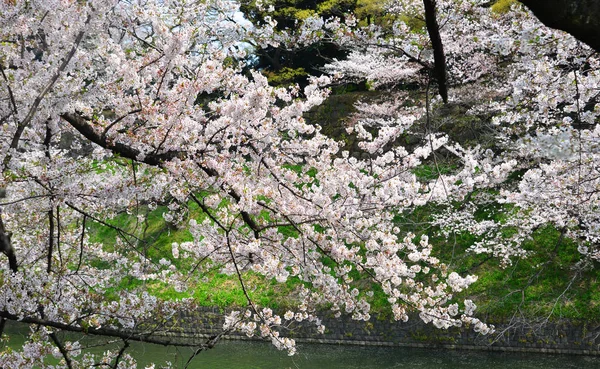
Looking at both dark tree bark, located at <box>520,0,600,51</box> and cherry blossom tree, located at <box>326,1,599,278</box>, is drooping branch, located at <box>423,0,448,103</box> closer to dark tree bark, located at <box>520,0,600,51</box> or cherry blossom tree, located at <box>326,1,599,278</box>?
dark tree bark, located at <box>520,0,600,51</box>

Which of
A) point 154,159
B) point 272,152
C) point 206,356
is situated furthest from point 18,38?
point 206,356

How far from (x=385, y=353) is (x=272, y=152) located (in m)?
6.91

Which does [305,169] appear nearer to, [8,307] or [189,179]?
[189,179]

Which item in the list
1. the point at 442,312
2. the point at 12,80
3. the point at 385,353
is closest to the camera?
the point at 12,80

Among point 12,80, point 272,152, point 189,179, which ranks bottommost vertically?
point 189,179

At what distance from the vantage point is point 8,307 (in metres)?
3.21

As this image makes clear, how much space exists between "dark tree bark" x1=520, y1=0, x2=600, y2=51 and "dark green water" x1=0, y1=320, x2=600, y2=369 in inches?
316

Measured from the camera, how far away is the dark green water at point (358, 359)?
9.30 metres

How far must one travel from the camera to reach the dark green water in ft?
30.5

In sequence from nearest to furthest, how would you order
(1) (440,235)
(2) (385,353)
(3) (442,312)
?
(3) (442,312) < (2) (385,353) < (1) (440,235)

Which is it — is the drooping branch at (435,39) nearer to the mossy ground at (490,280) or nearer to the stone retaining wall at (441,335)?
the mossy ground at (490,280)

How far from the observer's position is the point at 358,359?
33.3 feet

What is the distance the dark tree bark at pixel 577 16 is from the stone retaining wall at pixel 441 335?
7994mm

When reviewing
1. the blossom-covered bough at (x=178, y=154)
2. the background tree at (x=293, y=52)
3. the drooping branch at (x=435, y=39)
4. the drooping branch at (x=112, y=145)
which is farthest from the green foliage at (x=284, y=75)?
the drooping branch at (x=435, y=39)
